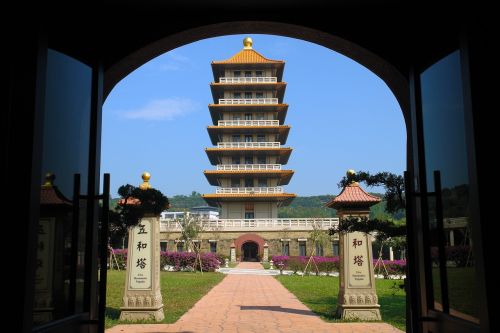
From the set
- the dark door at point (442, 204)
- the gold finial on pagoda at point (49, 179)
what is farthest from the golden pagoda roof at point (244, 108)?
the gold finial on pagoda at point (49, 179)

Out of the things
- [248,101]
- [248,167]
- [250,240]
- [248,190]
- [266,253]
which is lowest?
[266,253]

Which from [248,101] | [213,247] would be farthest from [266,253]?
[248,101]

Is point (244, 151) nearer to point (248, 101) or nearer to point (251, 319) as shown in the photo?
point (248, 101)

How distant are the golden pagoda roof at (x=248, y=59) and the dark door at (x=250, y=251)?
13.6 meters

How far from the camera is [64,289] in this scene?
2623 millimetres

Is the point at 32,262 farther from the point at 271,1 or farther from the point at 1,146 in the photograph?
the point at 271,1

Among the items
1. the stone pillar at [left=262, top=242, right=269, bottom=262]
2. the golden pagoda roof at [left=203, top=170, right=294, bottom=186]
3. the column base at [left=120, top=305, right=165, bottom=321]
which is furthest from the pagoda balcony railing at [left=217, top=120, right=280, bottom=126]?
the column base at [left=120, top=305, right=165, bottom=321]

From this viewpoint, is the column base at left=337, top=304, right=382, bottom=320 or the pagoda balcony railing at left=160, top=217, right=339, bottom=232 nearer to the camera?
the column base at left=337, top=304, right=382, bottom=320

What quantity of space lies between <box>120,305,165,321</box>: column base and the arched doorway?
25.8 metres

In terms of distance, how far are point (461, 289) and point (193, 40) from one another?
267cm

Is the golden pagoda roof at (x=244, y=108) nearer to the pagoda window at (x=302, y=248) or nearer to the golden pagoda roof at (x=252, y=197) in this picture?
the golden pagoda roof at (x=252, y=197)

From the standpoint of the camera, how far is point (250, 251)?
34.8 metres

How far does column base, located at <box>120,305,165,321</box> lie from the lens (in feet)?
27.7

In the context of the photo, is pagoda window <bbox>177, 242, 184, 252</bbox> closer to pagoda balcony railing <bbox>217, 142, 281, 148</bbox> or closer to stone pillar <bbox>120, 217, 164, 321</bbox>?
pagoda balcony railing <bbox>217, 142, 281, 148</bbox>
